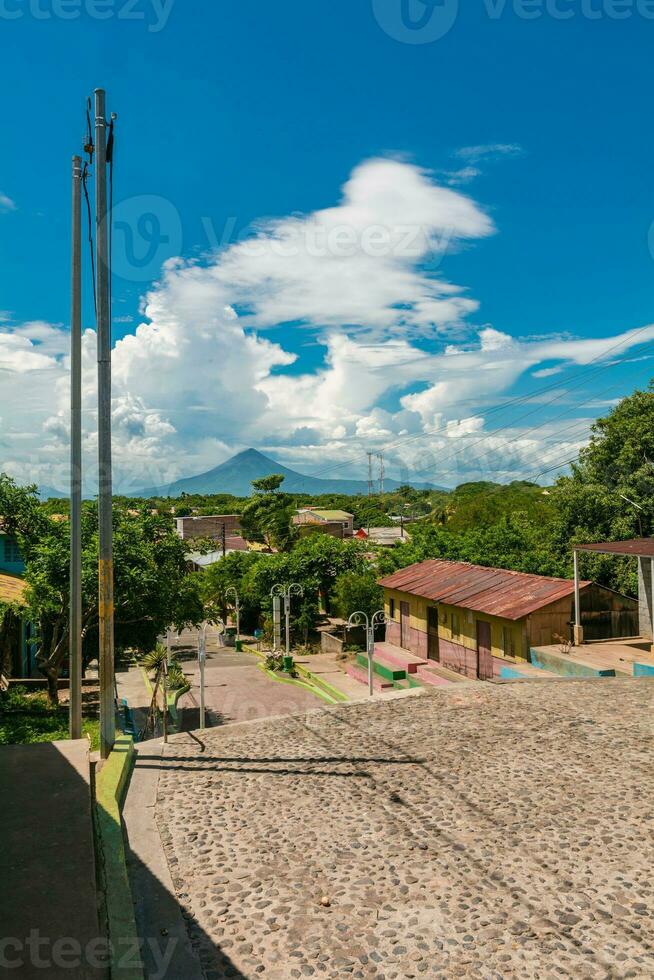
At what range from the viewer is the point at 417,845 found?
6.98 meters

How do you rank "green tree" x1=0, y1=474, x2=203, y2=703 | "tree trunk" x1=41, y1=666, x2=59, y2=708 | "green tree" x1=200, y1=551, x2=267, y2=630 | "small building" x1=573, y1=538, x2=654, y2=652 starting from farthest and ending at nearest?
"green tree" x1=200, y1=551, x2=267, y2=630, "small building" x1=573, y1=538, x2=654, y2=652, "tree trunk" x1=41, y1=666, x2=59, y2=708, "green tree" x1=0, y1=474, x2=203, y2=703

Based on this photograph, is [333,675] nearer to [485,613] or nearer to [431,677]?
[431,677]

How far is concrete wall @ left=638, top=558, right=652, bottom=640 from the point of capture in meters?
17.1

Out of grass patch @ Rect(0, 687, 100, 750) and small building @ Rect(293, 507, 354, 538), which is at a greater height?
small building @ Rect(293, 507, 354, 538)

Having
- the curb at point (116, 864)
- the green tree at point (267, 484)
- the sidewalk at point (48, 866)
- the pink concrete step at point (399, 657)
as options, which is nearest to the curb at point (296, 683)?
the pink concrete step at point (399, 657)

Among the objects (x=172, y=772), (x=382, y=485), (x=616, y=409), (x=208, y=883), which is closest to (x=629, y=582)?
(x=616, y=409)

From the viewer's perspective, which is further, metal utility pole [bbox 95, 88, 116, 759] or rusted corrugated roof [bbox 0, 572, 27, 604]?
rusted corrugated roof [bbox 0, 572, 27, 604]

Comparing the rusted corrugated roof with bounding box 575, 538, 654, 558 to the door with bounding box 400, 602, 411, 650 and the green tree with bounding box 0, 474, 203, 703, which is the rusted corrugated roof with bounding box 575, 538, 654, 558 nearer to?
the door with bounding box 400, 602, 411, 650

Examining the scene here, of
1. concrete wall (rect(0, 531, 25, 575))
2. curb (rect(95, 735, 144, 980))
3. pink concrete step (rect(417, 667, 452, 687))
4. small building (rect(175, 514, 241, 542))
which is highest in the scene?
small building (rect(175, 514, 241, 542))

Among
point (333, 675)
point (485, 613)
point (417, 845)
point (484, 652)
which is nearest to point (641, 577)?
point (485, 613)

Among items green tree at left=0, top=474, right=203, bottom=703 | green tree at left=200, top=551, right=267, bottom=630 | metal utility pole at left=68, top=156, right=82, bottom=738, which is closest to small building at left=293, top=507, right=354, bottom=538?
green tree at left=200, top=551, right=267, bottom=630

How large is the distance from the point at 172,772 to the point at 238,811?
164 centimetres

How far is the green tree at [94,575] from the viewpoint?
1468cm

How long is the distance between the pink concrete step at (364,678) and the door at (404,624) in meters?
1.99
